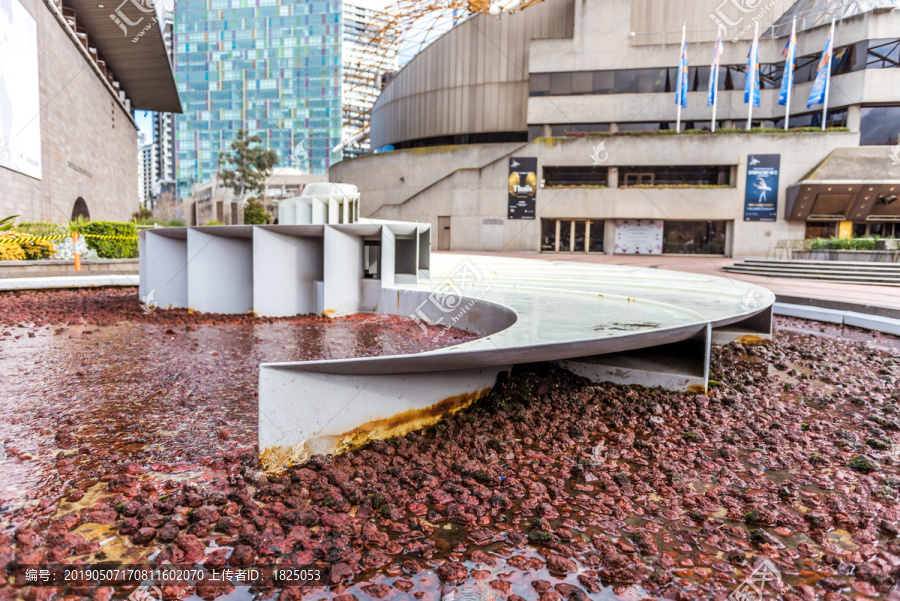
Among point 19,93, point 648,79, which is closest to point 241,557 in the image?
point 19,93

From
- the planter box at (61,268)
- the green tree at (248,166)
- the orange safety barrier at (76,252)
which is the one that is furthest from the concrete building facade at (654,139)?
the green tree at (248,166)

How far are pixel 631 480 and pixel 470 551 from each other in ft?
4.10

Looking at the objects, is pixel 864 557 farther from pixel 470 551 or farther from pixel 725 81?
pixel 725 81

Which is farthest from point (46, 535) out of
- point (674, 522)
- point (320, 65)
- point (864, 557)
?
point (320, 65)

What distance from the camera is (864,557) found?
2469 millimetres

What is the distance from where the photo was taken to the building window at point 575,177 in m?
31.0

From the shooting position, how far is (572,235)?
31469 mm

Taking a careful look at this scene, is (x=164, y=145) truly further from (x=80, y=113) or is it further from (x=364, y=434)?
(x=364, y=434)

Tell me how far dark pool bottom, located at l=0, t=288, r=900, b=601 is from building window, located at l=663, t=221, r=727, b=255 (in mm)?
27472

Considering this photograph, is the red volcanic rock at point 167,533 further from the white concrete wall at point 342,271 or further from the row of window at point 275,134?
the row of window at point 275,134

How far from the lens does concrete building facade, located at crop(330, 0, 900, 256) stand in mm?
28078

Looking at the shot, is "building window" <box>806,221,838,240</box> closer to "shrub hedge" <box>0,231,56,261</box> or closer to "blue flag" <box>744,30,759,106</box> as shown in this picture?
"blue flag" <box>744,30,759,106</box>

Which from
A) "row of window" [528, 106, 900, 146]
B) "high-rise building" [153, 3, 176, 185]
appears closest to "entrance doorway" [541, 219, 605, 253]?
"row of window" [528, 106, 900, 146]

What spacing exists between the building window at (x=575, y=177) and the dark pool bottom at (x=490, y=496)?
27395mm
